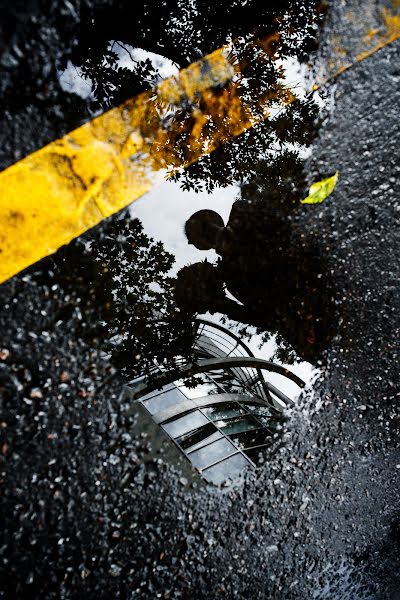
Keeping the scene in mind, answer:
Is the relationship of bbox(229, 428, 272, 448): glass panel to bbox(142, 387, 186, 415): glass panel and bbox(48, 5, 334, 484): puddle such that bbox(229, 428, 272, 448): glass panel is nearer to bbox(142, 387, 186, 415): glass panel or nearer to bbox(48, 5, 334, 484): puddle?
bbox(48, 5, 334, 484): puddle

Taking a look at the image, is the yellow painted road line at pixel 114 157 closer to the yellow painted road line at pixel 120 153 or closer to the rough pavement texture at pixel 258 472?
the yellow painted road line at pixel 120 153

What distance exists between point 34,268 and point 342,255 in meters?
1.35

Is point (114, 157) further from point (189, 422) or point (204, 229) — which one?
point (189, 422)

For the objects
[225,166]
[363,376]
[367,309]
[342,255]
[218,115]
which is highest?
[218,115]

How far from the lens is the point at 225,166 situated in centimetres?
174

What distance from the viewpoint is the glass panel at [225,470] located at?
1379 mm

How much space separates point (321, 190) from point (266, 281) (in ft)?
1.72

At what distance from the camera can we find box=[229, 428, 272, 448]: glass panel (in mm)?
1537

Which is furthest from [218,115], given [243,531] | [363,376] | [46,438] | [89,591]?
[89,591]

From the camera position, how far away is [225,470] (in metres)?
1.39

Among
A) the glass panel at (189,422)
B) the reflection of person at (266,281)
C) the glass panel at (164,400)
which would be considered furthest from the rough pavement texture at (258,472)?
the glass panel at (189,422)

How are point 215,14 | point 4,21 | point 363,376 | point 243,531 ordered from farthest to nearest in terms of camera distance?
point 215,14, point 363,376, point 243,531, point 4,21

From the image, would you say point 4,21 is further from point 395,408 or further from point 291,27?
point 395,408

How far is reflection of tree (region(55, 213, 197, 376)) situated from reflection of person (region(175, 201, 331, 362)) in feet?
0.41
